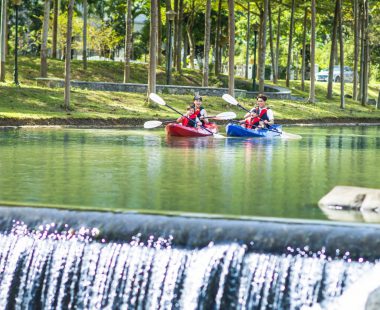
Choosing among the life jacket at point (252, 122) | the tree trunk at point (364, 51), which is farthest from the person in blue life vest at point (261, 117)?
the tree trunk at point (364, 51)

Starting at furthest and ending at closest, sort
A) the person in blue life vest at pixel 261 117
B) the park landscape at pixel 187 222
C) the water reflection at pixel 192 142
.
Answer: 1. the person in blue life vest at pixel 261 117
2. the water reflection at pixel 192 142
3. the park landscape at pixel 187 222

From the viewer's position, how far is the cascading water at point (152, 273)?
11031 mm

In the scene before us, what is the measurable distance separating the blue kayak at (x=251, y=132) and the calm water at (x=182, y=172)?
110 centimetres

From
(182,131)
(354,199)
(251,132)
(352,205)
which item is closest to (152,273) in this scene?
(352,205)

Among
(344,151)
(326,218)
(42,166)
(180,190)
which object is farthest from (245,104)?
(326,218)

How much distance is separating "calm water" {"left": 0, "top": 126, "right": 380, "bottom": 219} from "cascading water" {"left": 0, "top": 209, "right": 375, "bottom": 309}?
2009 mm

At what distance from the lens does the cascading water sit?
11031 mm

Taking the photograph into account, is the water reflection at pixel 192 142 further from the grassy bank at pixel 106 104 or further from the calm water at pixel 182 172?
the grassy bank at pixel 106 104

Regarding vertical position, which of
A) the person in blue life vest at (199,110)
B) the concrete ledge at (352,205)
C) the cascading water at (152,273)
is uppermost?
the person in blue life vest at (199,110)

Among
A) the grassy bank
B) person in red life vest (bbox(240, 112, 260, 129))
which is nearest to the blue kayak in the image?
person in red life vest (bbox(240, 112, 260, 129))

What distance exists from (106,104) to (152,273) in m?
32.8

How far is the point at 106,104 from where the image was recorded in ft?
145

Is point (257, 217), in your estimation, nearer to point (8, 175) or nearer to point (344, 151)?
point (8, 175)

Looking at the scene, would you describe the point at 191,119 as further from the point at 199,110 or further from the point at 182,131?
the point at 182,131
